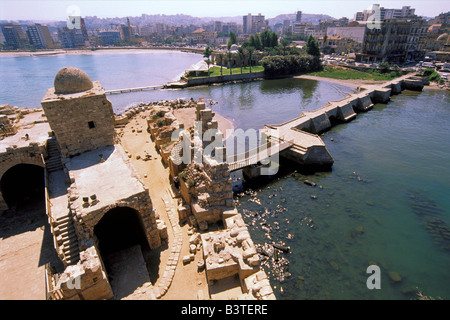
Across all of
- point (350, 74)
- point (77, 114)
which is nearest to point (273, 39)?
point (350, 74)

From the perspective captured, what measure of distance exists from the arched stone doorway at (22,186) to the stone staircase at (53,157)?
2695mm

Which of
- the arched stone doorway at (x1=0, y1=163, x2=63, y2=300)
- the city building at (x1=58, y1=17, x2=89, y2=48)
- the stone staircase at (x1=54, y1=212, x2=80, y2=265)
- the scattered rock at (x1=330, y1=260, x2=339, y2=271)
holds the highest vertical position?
the city building at (x1=58, y1=17, x2=89, y2=48)

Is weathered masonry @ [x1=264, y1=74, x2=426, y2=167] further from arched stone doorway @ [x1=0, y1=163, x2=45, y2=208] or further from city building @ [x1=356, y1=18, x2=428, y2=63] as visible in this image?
city building @ [x1=356, y1=18, x2=428, y2=63]

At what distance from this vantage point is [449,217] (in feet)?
62.1

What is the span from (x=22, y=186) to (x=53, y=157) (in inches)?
168

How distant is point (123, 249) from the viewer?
47.2ft

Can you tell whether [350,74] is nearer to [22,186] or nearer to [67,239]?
A: [22,186]

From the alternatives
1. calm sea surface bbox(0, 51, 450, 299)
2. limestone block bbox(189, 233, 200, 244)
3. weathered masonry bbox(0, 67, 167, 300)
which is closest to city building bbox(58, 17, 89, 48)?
calm sea surface bbox(0, 51, 450, 299)

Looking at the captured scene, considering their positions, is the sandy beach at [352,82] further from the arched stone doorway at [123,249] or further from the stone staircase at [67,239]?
the stone staircase at [67,239]

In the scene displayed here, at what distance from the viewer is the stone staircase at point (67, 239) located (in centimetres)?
1262

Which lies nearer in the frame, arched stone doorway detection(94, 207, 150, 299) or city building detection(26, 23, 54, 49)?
arched stone doorway detection(94, 207, 150, 299)

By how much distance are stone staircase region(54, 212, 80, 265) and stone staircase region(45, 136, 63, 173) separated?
6.22 metres

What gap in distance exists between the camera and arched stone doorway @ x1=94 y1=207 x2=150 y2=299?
12.4 metres
